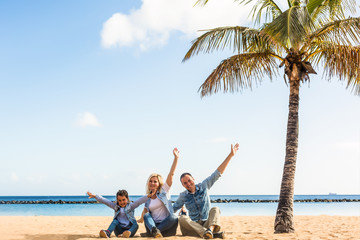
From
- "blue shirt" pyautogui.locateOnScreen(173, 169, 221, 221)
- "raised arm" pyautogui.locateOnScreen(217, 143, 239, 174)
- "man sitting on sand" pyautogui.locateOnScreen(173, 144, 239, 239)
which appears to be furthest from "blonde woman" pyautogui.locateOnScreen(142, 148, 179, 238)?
"raised arm" pyautogui.locateOnScreen(217, 143, 239, 174)

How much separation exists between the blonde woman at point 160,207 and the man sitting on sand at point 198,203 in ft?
0.71

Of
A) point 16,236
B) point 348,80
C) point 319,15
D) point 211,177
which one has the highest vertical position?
point 319,15

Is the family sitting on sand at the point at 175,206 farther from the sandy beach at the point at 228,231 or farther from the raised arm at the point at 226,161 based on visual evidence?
the sandy beach at the point at 228,231

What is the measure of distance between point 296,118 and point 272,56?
201 centimetres

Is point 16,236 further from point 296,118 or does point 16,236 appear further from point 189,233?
point 296,118

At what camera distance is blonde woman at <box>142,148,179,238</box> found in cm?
786

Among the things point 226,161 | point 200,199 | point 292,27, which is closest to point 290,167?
point 226,161

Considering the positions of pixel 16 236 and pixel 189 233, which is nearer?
pixel 189 233

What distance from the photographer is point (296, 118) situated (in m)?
10.5

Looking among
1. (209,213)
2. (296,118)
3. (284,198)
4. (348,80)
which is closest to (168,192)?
(209,213)

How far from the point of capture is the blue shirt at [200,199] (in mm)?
7846

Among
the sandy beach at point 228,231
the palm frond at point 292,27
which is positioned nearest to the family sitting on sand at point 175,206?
the sandy beach at point 228,231

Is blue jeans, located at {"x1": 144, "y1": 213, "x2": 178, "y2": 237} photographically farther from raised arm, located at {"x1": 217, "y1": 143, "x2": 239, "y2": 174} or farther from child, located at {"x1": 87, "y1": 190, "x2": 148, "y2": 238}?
raised arm, located at {"x1": 217, "y1": 143, "x2": 239, "y2": 174}

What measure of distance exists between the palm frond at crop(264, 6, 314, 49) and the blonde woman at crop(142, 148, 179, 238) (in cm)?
369
